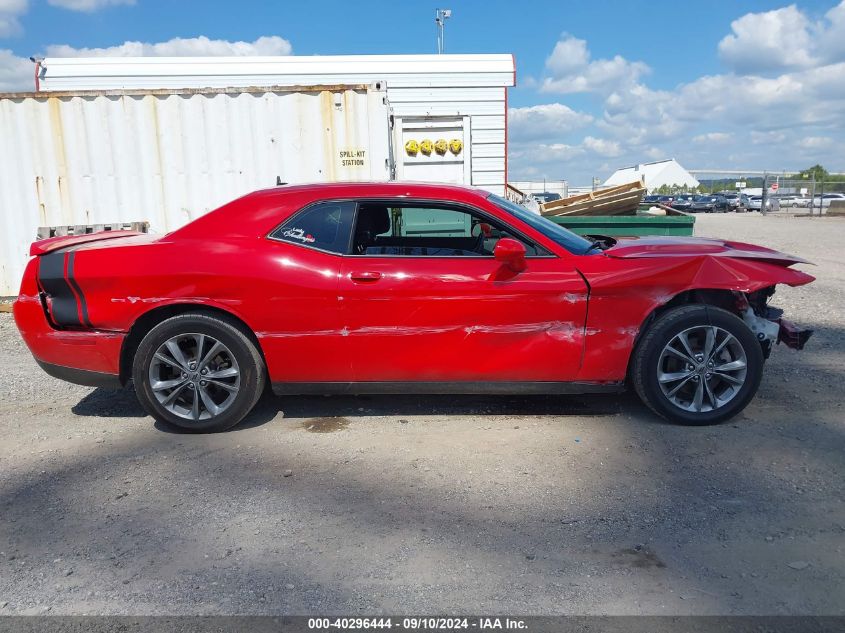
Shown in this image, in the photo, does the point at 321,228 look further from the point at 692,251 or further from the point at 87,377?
the point at 692,251

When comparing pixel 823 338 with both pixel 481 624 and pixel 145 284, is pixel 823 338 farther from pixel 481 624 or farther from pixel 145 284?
pixel 145 284

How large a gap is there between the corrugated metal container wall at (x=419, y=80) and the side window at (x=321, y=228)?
6.40 metres

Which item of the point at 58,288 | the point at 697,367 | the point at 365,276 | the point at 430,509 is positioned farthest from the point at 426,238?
the point at 58,288

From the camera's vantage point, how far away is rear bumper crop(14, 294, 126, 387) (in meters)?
4.14

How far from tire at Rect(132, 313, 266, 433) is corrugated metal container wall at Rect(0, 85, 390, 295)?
5002 millimetres

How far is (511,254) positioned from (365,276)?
0.93m

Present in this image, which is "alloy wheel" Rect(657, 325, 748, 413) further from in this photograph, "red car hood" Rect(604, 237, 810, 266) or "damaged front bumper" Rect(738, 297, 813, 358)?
"red car hood" Rect(604, 237, 810, 266)

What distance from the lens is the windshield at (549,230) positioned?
418 centimetres

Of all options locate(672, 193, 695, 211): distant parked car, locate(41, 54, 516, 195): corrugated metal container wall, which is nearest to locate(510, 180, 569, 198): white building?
locate(672, 193, 695, 211): distant parked car

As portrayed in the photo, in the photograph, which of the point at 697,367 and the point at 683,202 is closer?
the point at 697,367

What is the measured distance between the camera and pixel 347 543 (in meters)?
2.88

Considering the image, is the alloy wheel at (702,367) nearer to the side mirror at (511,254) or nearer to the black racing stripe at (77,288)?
the side mirror at (511,254)

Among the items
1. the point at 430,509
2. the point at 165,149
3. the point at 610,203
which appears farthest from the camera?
the point at 610,203

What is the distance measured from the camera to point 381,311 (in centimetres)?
400
